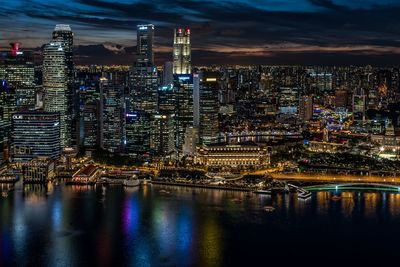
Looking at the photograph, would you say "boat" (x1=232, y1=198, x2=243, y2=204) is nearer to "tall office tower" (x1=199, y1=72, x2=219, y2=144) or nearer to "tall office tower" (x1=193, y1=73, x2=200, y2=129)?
"tall office tower" (x1=199, y1=72, x2=219, y2=144)

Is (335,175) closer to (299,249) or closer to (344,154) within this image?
(344,154)

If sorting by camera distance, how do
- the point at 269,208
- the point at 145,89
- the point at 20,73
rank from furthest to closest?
the point at 20,73 < the point at 145,89 < the point at 269,208

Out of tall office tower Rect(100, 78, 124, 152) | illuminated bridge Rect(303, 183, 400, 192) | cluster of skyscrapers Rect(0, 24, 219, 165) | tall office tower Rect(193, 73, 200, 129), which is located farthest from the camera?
tall office tower Rect(193, 73, 200, 129)

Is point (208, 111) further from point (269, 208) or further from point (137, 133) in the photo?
point (269, 208)

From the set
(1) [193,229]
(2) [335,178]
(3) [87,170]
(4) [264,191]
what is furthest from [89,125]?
(1) [193,229]

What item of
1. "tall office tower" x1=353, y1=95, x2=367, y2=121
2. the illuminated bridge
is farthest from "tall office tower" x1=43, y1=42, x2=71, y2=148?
"tall office tower" x1=353, y1=95, x2=367, y2=121

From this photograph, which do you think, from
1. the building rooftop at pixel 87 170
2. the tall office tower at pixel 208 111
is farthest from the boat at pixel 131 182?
the tall office tower at pixel 208 111

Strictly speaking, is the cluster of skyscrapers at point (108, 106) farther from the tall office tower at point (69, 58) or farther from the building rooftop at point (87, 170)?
the building rooftop at point (87, 170)

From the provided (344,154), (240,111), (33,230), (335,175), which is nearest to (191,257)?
(33,230)
